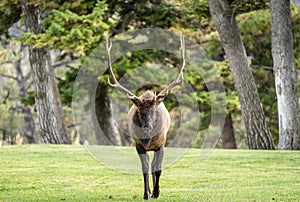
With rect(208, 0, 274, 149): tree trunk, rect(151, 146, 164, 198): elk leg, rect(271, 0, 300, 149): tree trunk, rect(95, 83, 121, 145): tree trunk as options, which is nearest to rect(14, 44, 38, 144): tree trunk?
rect(95, 83, 121, 145): tree trunk

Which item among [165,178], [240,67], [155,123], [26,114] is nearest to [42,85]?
[240,67]

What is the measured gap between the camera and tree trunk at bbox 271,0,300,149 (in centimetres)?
1758

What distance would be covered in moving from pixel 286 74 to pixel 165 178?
6.24m

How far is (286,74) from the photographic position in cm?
1775

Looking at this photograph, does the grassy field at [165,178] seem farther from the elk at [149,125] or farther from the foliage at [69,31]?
the foliage at [69,31]

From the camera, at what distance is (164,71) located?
2692 cm

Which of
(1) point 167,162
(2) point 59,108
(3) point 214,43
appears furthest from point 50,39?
(3) point 214,43

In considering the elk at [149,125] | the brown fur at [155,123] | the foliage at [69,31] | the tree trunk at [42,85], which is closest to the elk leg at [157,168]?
the elk at [149,125]

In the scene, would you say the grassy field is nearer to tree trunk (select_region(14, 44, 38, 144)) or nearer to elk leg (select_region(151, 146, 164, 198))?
elk leg (select_region(151, 146, 164, 198))

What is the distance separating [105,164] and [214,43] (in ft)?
50.3

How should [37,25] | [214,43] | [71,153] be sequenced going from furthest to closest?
[214,43] → [37,25] → [71,153]

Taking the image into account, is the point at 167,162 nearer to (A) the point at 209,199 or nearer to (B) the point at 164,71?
(A) the point at 209,199

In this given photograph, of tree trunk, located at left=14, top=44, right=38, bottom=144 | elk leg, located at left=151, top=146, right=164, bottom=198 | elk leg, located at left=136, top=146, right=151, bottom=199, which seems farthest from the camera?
tree trunk, located at left=14, top=44, right=38, bottom=144

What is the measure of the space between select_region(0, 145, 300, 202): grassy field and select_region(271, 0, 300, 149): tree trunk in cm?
134
